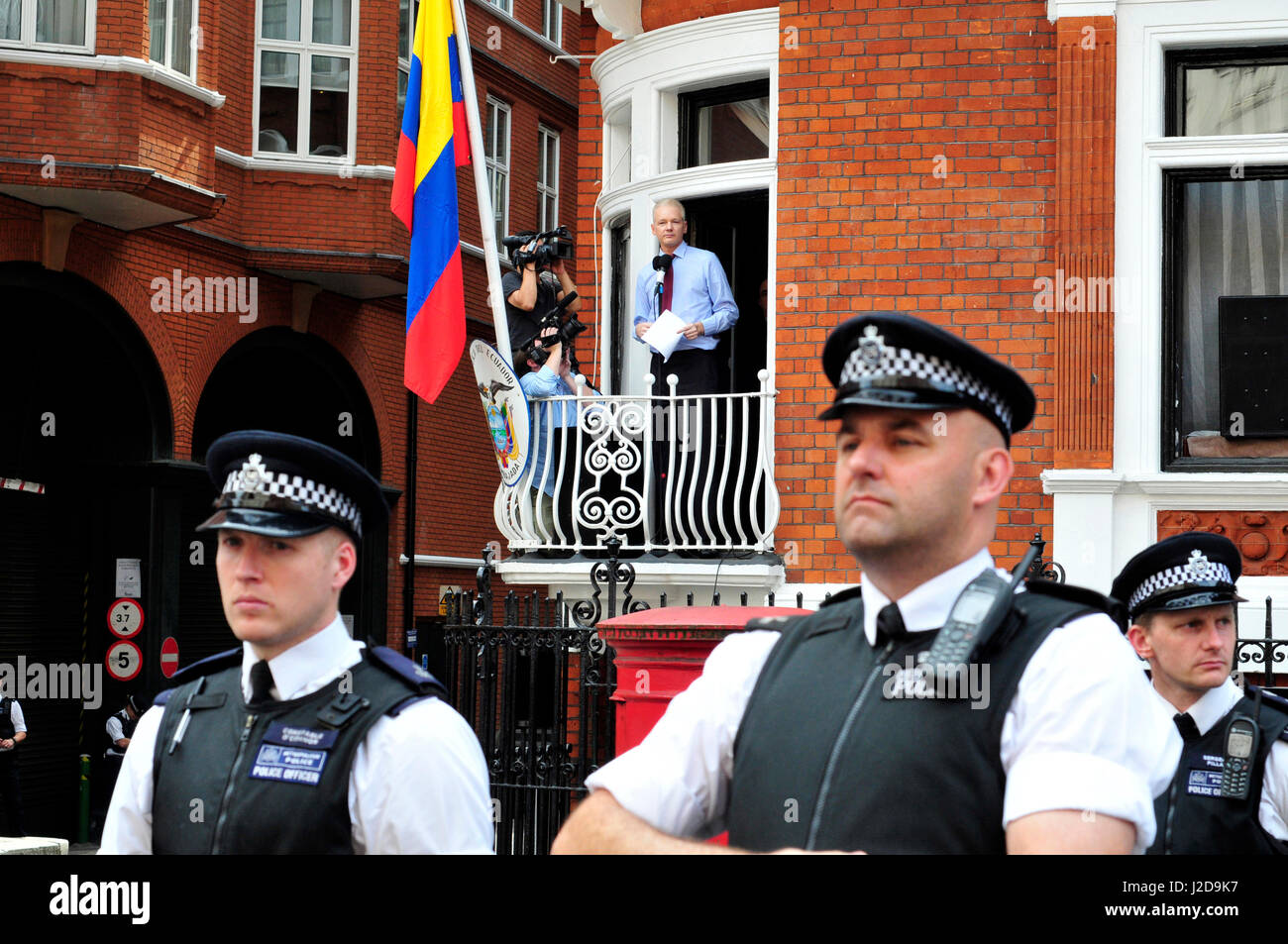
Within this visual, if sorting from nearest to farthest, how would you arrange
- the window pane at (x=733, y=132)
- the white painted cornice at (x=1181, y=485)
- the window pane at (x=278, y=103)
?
the white painted cornice at (x=1181, y=485), the window pane at (x=733, y=132), the window pane at (x=278, y=103)

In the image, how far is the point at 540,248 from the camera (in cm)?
1074

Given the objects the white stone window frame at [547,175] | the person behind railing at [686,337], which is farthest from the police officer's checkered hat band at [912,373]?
the white stone window frame at [547,175]

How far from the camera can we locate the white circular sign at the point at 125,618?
707 inches

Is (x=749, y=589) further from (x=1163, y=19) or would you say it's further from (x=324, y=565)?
(x=324, y=565)

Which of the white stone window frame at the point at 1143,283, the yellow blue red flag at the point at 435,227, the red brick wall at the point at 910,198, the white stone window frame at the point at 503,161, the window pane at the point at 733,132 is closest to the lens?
the white stone window frame at the point at 1143,283

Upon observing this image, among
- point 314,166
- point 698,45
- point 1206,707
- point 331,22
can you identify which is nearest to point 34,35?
point 314,166

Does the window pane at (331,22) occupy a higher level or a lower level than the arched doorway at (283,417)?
higher

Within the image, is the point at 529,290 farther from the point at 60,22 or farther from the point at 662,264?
the point at 60,22

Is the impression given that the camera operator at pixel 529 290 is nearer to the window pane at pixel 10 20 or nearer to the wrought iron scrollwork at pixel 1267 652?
the wrought iron scrollwork at pixel 1267 652

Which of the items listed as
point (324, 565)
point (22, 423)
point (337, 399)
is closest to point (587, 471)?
point (324, 565)

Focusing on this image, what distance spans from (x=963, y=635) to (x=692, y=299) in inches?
318

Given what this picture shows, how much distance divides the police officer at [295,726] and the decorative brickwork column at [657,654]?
3.25 meters

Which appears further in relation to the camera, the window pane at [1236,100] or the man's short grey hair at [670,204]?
the man's short grey hair at [670,204]
